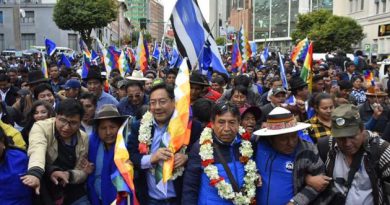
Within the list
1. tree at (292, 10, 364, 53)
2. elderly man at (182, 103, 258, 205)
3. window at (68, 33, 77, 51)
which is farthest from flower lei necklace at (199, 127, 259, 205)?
window at (68, 33, 77, 51)

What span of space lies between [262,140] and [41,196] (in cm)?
185

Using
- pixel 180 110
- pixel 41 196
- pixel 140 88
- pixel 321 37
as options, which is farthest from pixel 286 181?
pixel 321 37

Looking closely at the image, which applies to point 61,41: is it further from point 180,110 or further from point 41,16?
point 180,110

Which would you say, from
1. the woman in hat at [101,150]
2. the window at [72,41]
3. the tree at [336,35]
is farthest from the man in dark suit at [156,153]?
the window at [72,41]

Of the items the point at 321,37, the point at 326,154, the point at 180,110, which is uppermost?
the point at 321,37

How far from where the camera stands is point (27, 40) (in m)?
55.0

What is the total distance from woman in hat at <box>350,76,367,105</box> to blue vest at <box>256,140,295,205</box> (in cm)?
534

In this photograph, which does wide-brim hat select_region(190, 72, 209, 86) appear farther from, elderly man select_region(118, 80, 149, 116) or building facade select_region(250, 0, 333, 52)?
building facade select_region(250, 0, 333, 52)

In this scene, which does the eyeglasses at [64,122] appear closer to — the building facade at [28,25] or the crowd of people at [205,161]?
the crowd of people at [205,161]

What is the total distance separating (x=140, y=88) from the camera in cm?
684

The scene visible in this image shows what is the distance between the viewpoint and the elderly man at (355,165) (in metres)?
3.32

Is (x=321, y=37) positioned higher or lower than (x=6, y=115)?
higher

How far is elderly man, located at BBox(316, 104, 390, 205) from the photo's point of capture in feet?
10.9

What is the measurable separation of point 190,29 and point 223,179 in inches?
122
